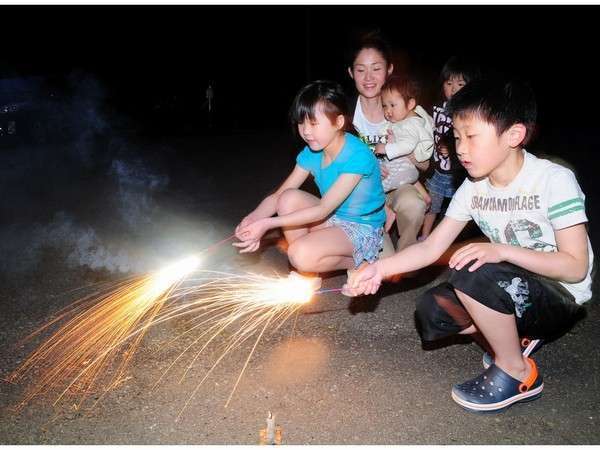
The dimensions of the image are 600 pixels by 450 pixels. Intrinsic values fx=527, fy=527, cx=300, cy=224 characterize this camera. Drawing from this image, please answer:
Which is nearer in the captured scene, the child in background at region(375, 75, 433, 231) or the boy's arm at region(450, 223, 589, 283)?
the boy's arm at region(450, 223, 589, 283)

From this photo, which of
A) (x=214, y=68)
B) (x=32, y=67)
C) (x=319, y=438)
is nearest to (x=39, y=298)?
(x=319, y=438)

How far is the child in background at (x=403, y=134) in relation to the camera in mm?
4207

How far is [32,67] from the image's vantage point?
59.3 feet

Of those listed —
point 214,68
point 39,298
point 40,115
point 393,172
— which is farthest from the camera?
point 214,68

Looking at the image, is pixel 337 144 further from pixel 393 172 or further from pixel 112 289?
pixel 112 289

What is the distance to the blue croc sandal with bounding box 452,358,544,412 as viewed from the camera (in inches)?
105

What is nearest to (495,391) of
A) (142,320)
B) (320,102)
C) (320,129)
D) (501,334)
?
(501,334)

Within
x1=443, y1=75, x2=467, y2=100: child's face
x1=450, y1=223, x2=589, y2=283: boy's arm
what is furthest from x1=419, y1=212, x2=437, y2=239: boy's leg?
x1=450, y1=223, x2=589, y2=283: boy's arm

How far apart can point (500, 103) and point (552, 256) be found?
30.8 inches

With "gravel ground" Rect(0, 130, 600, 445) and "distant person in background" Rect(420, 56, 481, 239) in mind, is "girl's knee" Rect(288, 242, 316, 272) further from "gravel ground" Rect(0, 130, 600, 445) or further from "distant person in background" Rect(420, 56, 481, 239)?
"distant person in background" Rect(420, 56, 481, 239)

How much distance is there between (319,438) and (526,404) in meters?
1.12

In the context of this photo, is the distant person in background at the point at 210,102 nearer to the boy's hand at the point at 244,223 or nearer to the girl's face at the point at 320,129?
the boy's hand at the point at 244,223

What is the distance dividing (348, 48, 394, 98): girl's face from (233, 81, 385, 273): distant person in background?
0.53 metres

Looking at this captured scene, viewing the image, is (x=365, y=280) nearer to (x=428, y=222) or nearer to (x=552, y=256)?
(x=552, y=256)
